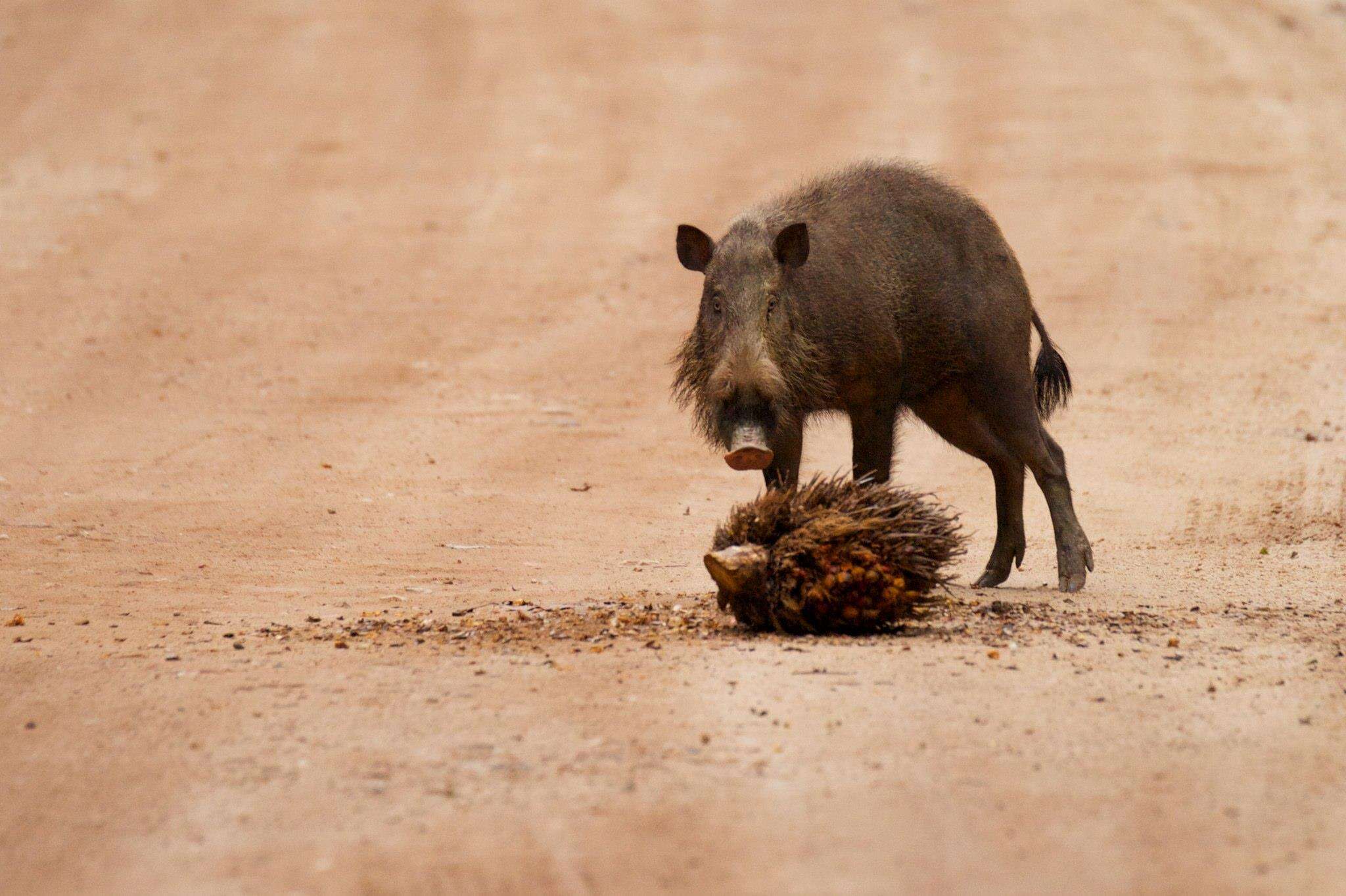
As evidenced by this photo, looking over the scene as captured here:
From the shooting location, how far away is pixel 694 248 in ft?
23.7

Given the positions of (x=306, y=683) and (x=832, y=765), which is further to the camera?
(x=306, y=683)

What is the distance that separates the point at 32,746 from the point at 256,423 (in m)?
7.16

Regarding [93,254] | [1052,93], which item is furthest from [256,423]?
[1052,93]

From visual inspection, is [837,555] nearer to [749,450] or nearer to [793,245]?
[749,450]

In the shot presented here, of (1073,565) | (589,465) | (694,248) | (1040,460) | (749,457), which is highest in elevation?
(694,248)

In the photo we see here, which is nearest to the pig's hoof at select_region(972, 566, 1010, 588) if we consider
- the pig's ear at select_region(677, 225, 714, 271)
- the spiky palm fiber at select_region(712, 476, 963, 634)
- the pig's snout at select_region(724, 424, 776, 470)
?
the spiky palm fiber at select_region(712, 476, 963, 634)

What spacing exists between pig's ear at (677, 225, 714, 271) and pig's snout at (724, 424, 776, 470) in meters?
0.95

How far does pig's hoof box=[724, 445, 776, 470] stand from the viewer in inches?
253

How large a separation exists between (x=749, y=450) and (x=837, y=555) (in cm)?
71

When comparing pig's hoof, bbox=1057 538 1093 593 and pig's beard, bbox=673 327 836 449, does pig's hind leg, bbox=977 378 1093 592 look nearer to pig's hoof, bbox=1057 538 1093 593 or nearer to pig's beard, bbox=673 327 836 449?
pig's hoof, bbox=1057 538 1093 593

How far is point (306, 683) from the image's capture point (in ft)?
17.7

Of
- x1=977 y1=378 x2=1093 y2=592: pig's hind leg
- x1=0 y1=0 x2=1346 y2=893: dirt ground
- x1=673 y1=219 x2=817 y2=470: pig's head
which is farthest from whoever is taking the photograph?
x1=977 y1=378 x2=1093 y2=592: pig's hind leg

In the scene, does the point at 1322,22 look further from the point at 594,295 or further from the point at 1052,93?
the point at 594,295

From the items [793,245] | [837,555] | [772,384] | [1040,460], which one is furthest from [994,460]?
[837,555]
